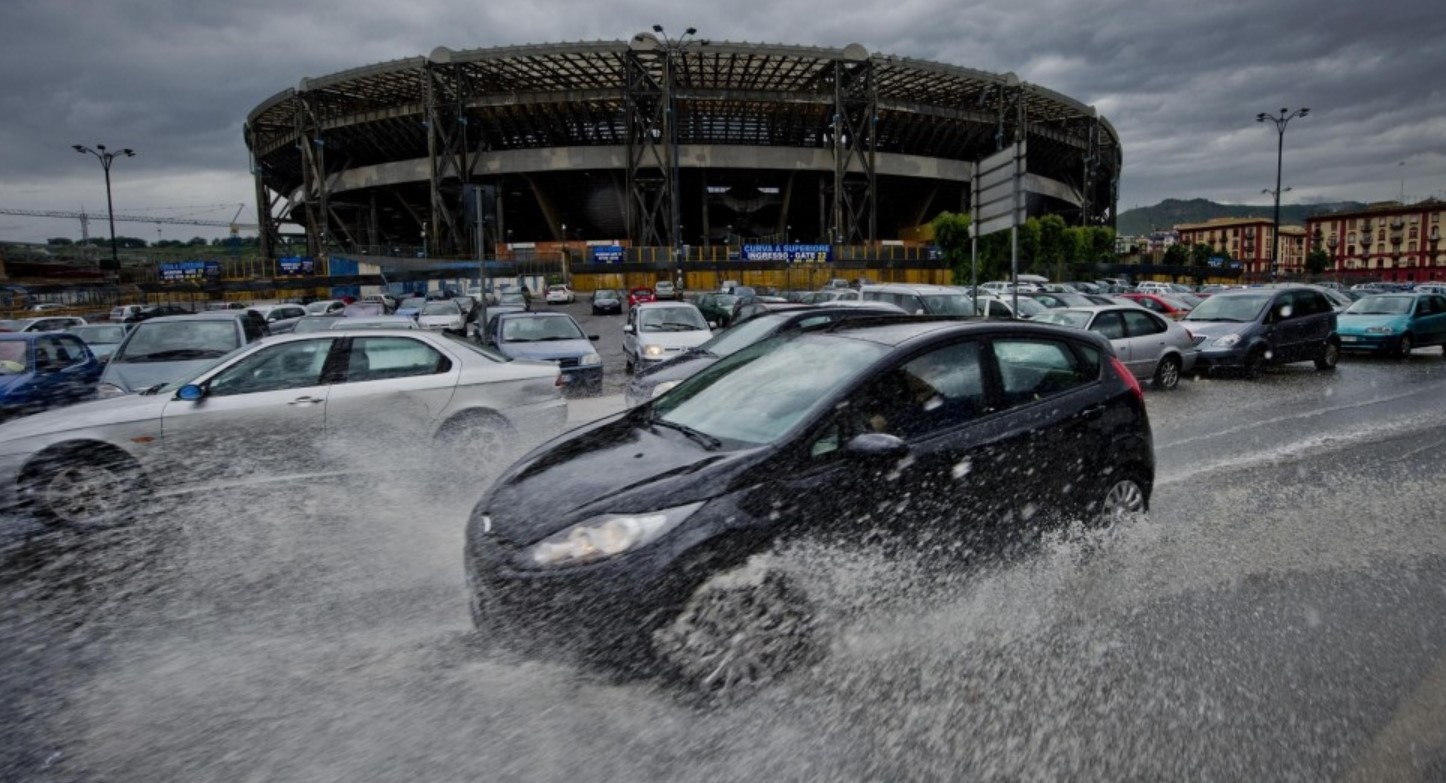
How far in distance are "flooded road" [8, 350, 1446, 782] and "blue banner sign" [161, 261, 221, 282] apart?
54.7m

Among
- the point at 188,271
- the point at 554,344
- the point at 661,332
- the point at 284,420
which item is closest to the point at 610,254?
the point at 188,271

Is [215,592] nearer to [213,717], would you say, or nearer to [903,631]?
[213,717]

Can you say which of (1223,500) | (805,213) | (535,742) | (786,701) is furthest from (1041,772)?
(805,213)

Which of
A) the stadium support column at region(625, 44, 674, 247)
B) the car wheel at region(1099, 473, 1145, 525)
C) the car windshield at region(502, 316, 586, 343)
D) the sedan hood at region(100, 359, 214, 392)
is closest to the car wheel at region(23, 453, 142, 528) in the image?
the sedan hood at region(100, 359, 214, 392)

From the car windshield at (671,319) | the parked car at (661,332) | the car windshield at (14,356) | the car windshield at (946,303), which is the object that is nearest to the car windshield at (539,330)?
the parked car at (661,332)

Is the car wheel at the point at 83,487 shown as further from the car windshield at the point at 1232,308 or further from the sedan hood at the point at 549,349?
the car windshield at the point at 1232,308

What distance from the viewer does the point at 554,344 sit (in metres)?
11.3

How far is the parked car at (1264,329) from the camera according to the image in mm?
12453

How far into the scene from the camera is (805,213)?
75.1 metres

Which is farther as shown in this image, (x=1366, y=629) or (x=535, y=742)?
(x=1366, y=629)

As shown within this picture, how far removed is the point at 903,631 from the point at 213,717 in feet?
8.99

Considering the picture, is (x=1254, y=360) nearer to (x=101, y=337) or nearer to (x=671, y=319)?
(x=671, y=319)

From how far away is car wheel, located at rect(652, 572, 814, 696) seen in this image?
291 cm

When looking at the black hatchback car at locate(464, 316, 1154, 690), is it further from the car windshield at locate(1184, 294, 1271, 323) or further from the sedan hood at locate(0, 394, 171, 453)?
the car windshield at locate(1184, 294, 1271, 323)
